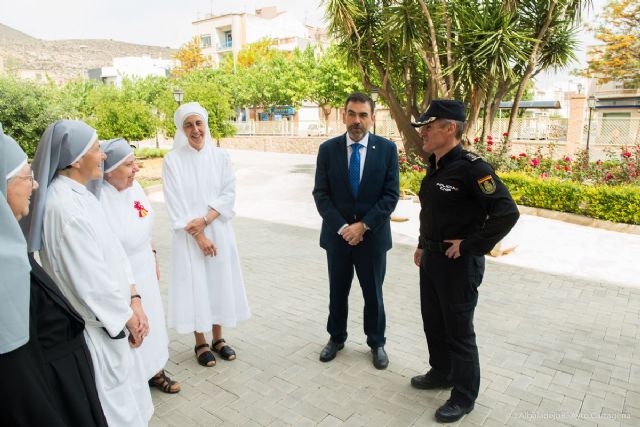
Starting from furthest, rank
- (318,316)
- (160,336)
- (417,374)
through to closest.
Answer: (318,316) → (417,374) → (160,336)

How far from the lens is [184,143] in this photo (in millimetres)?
3670

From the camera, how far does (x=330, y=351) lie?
151 inches

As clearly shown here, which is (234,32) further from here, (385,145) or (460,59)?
(385,145)

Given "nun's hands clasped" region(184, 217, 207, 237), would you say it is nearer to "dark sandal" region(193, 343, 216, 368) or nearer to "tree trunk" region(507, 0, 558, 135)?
"dark sandal" region(193, 343, 216, 368)

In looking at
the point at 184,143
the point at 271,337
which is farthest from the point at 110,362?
the point at 271,337

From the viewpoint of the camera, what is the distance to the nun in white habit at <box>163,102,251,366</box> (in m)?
3.62

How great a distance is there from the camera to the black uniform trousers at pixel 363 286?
3.67 meters

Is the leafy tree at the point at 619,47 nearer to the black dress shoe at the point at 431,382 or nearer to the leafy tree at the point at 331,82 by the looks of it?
the leafy tree at the point at 331,82

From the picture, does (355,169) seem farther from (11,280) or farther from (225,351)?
(11,280)

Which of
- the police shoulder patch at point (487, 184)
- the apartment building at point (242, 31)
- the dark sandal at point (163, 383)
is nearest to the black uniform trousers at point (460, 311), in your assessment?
the police shoulder patch at point (487, 184)

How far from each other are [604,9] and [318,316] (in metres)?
26.9

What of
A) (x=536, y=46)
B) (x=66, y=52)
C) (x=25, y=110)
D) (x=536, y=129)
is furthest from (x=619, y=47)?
(x=66, y=52)

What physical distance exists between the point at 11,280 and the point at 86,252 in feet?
1.92

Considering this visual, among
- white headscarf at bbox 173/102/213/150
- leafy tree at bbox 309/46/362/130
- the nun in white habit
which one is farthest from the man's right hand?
leafy tree at bbox 309/46/362/130
